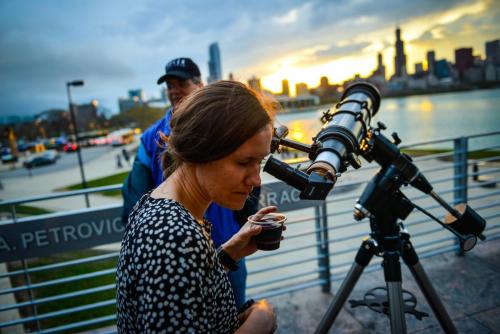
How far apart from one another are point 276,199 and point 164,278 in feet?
8.48

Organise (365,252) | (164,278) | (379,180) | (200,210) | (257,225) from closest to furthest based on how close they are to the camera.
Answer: (164,278) < (200,210) < (257,225) < (379,180) < (365,252)

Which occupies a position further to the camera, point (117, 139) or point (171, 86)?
point (117, 139)

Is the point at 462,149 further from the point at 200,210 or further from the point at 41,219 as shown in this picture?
the point at 41,219

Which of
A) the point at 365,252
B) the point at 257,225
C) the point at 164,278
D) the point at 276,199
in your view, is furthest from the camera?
the point at 276,199

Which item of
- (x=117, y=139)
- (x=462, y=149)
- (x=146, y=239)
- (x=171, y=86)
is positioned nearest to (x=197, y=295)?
(x=146, y=239)

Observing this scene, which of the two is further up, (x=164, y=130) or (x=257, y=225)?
(x=164, y=130)

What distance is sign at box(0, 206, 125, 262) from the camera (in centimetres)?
269

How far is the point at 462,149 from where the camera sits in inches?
151

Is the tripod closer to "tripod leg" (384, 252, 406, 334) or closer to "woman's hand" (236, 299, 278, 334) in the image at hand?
"tripod leg" (384, 252, 406, 334)

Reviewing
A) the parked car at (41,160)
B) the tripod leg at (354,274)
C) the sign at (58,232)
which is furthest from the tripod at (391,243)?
the parked car at (41,160)

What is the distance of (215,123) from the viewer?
40.9 inches

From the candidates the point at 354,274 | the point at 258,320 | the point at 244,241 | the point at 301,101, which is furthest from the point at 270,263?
the point at 258,320

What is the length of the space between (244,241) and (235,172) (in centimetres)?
50

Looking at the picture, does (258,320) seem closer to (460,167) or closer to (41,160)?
(460,167)
